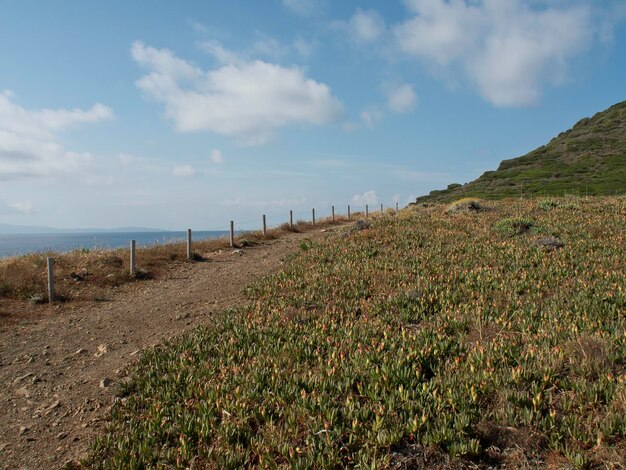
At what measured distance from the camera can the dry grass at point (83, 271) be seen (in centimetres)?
1258

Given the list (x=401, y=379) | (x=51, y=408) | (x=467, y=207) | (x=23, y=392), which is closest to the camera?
(x=401, y=379)

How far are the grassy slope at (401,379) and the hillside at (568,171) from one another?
30.1 meters

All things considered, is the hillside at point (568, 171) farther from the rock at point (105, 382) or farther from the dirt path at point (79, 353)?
the rock at point (105, 382)

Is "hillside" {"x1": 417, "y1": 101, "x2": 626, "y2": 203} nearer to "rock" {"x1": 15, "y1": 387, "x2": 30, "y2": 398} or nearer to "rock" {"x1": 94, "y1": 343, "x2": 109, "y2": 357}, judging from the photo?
"rock" {"x1": 94, "y1": 343, "x2": 109, "y2": 357}

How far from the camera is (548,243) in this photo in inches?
476

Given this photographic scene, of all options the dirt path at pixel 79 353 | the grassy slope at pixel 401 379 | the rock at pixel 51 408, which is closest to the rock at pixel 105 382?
the dirt path at pixel 79 353

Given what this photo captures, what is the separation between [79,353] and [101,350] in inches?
16.0

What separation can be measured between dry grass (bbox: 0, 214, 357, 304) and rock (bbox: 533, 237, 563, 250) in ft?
44.1

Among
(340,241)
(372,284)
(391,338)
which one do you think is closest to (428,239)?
(340,241)

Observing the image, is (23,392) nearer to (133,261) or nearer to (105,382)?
(105,382)

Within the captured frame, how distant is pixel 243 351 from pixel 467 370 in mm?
3473

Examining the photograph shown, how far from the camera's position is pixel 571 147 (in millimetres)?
68438

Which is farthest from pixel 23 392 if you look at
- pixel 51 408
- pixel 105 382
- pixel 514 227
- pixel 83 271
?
pixel 514 227

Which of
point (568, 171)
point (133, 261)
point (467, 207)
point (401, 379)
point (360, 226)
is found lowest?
point (401, 379)
